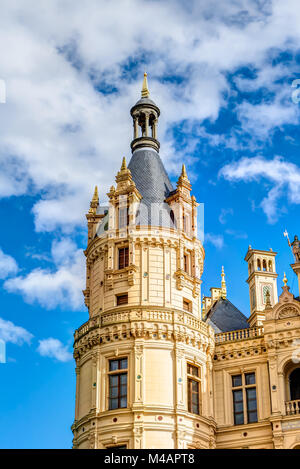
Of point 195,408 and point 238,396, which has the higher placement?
point 238,396

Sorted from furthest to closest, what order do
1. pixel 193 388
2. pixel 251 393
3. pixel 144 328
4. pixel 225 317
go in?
pixel 225 317 < pixel 251 393 < pixel 193 388 < pixel 144 328

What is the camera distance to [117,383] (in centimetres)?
4950

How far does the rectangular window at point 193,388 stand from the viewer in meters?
50.0

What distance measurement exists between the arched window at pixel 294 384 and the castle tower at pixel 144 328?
520 cm

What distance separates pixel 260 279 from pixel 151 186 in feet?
37.1

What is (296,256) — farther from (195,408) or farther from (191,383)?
(195,408)

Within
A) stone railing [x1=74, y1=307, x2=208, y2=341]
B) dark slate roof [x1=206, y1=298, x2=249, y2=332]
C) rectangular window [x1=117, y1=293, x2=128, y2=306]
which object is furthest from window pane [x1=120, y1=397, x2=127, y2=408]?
dark slate roof [x1=206, y1=298, x2=249, y2=332]

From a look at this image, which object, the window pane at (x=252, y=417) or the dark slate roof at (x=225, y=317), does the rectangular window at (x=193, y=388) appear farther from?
the dark slate roof at (x=225, y=317)

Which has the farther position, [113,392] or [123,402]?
[113,392]

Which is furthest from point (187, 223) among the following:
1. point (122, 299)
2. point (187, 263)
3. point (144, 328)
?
point (144, 328)

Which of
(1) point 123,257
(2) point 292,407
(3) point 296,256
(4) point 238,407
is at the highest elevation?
(3) point 296,256

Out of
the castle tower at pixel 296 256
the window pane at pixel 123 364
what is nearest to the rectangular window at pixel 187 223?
the castle tower at pixel 296 256

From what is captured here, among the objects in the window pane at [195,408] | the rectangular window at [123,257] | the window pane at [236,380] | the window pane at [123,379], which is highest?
the rectangular window at [123,257]
